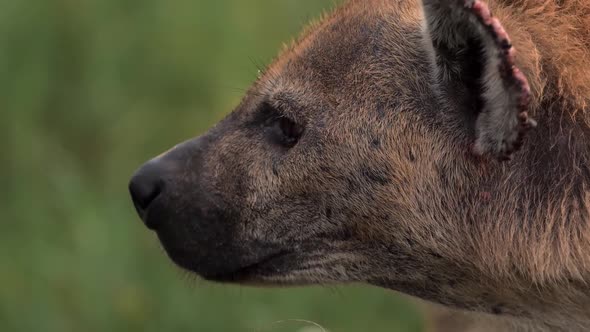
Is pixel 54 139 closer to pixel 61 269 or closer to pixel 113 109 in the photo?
pixel 113 109

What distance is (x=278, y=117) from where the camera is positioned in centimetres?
242

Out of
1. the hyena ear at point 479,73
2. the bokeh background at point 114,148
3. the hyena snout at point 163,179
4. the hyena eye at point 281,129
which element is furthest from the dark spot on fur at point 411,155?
the bokeh background at point 114,148

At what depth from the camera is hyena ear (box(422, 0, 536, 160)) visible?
2047 millimetres

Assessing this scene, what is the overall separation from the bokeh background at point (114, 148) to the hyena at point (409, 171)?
1020 mm

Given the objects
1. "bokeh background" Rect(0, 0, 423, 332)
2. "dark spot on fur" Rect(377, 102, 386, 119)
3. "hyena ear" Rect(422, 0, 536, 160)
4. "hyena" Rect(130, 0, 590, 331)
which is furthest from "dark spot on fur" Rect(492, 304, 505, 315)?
"bokeh background" Rect(0, 0, 423, 332)

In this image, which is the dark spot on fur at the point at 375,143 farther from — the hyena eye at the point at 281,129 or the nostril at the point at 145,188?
the nostril at the point at 145,188

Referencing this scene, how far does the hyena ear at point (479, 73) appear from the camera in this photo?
6.72 feet

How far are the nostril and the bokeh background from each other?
3.56 feet

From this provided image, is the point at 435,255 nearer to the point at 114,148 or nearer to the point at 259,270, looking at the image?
the point at 259,270

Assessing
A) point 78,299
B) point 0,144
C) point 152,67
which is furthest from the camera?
point 152,67

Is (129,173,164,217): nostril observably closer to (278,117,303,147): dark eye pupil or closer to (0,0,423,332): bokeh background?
(278,117,303,147): dark eye pupil

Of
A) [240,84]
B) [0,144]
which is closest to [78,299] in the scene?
[0,144]

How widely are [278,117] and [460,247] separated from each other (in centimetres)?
47

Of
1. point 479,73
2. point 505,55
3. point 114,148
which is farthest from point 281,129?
point 114,148
